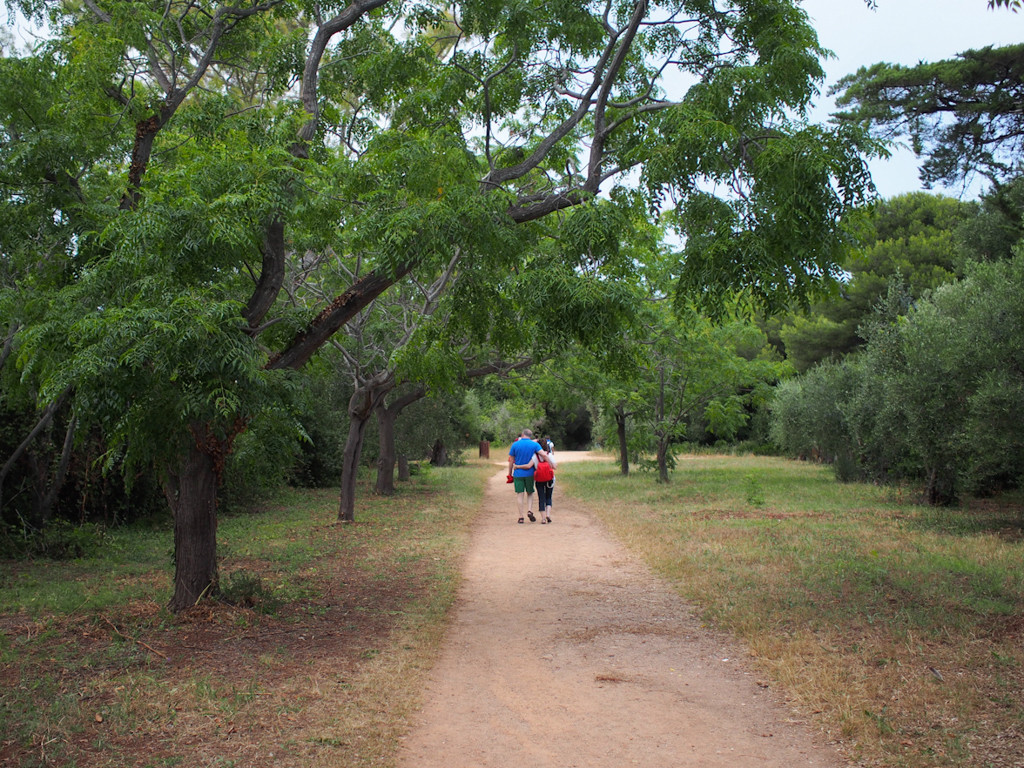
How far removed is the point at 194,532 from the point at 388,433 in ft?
43.8

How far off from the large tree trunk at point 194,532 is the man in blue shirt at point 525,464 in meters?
7.78

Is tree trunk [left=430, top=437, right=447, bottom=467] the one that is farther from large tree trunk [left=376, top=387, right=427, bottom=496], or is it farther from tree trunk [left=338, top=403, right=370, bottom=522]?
tree trunk [left=338, top=403, right=370, bottom=522]

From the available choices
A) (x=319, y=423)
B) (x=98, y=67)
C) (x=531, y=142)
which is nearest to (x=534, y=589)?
(x=531, y=142)

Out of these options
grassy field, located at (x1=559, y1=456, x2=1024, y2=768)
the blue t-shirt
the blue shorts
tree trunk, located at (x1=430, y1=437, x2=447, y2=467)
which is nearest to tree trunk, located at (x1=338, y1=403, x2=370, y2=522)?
the blue t-shirt

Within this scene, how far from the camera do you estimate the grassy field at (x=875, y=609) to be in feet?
14.9

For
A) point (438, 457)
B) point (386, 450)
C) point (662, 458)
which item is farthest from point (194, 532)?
point (438, 457)

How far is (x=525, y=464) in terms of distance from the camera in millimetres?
14914

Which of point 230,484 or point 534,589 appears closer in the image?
point 534,589

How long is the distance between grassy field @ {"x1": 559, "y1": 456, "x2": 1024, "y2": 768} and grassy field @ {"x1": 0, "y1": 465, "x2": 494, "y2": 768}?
108 inches

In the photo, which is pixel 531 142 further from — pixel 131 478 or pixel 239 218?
pixel 131 478

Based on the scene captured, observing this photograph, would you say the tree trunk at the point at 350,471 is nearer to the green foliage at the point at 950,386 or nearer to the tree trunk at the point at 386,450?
the tree trunk at the point at 386,450

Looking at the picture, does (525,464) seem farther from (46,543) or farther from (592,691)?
(592,691)

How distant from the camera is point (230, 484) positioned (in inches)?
645

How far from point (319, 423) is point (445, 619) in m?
15.6
